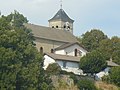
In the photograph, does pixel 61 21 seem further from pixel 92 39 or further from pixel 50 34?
pixel 92 39

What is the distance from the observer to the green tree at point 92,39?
8410 cm

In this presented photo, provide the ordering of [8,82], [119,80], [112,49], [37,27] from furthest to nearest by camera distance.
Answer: [37,27]
[112,49]
[119,80]
[8,82]

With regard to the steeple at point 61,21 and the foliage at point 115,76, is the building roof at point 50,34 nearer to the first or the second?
the steeple at point 61,21

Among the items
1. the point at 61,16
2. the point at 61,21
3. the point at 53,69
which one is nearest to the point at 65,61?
the point at 53,69

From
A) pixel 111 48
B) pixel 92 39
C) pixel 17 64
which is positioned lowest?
pixel 17 64

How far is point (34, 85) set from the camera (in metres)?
48.9

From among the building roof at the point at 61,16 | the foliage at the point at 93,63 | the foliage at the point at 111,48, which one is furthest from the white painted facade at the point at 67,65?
the building roof at the point at 61,16

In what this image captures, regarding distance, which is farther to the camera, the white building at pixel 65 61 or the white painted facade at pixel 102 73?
the white painted facade at pixel 102 73

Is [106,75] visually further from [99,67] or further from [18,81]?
[18,81]

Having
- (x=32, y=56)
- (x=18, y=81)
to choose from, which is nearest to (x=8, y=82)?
(x=18, y=81)

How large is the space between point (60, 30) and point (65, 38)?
3.78m

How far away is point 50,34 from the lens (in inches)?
3324

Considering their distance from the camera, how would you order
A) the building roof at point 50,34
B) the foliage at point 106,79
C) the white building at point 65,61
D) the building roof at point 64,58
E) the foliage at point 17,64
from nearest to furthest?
the foliage at point 17,64 < the foliage at point 106,79 < the white building at point 65,61 < the building roof at point 64,58 < the building roof at point 50,34

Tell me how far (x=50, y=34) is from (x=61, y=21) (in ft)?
35.9
